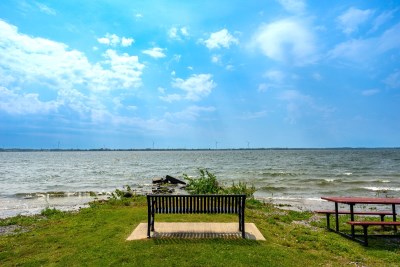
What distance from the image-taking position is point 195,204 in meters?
9.30

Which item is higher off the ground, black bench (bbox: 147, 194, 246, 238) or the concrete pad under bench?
black bench (bbox: 147, 194, 246, 238)

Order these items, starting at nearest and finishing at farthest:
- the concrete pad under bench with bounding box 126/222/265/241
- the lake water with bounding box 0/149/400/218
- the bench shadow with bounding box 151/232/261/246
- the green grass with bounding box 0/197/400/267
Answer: the green grass with bounding box 0/197/400/267 < the bench shadow with bounding box 151/232/261/246 < the concrete pad under bench with bounding box 126/222/265/241 < the lake water with bounding box 0/149/400/218

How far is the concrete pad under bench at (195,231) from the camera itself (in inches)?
364

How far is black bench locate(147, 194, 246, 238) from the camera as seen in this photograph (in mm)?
9273

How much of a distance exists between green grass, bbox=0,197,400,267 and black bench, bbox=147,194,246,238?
35.0 inches

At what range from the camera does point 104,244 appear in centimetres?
871

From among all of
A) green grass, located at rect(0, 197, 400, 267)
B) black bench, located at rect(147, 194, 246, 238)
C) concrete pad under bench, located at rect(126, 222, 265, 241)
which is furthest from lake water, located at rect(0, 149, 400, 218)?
black bench, located at rect(147, 194, 246, 238)

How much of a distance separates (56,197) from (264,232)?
22.0m

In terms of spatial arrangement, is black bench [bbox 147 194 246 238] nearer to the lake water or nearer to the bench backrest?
the bench backrest

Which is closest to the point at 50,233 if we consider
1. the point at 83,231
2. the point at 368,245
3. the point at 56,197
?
the point at 83,231

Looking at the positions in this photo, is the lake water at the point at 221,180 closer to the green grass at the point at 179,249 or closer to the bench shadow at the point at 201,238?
the green grass at the point at 179,249

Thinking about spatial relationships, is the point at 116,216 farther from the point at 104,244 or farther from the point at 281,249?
the point at 281,249

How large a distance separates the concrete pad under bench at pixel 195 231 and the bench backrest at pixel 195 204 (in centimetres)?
67

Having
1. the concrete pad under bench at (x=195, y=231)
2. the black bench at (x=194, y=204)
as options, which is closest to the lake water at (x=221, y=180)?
the concrete pad under bench at (x=195, y=231)
